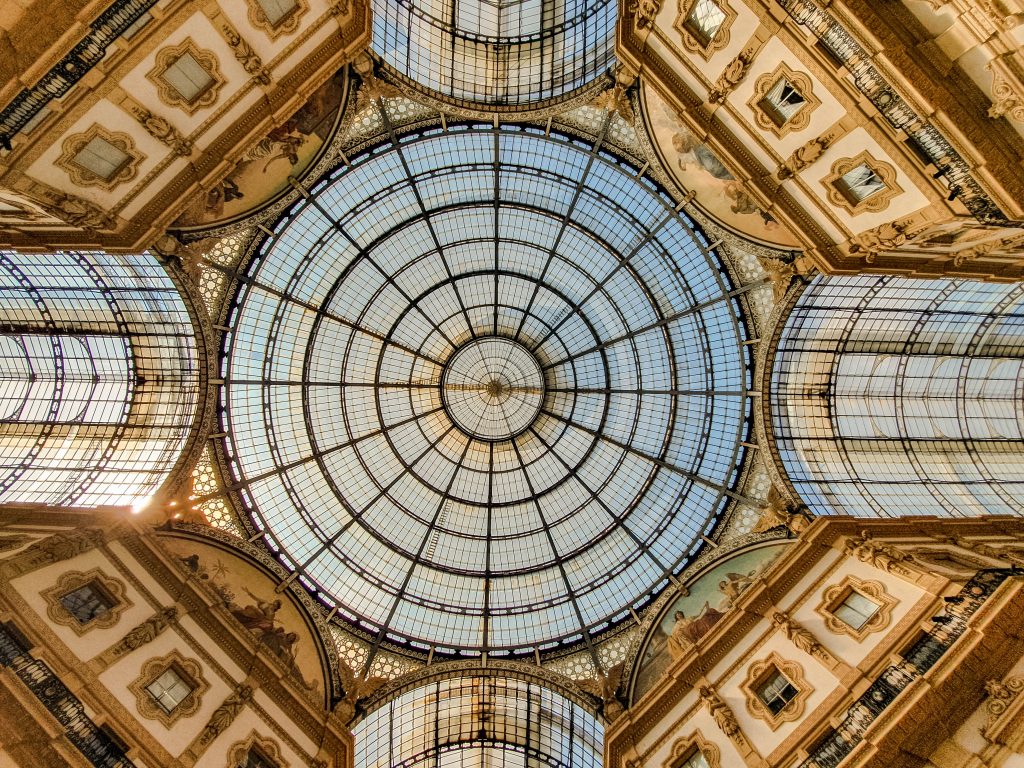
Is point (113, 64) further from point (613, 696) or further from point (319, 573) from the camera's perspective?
point (613, 696)

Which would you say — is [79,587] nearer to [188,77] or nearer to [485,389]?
[188,77]

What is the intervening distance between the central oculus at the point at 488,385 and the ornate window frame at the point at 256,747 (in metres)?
13.6

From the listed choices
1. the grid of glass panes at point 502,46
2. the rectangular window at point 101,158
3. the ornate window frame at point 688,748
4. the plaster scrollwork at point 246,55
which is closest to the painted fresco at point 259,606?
the rectangular window at point 101,158

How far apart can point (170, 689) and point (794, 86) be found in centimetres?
2314

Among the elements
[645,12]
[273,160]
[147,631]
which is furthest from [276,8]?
[147,631]

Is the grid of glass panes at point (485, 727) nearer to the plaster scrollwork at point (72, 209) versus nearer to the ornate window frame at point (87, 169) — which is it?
the plaster scrollwork at point (72, 209)

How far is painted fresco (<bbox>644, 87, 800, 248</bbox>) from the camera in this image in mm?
19172

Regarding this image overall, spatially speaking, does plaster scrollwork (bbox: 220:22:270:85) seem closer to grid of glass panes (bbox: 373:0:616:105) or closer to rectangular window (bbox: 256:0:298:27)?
rectangular window (bbox: 256:0:298:27)

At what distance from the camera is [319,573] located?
2422 centimetres

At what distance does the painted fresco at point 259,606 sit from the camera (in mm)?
21047

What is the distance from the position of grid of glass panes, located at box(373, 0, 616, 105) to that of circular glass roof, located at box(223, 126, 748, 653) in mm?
1791

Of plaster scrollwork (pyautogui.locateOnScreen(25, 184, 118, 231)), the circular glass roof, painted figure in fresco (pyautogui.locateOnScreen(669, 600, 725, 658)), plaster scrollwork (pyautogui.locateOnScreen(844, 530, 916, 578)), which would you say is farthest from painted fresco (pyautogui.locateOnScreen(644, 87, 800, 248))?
plaster scrollwork (pyautogui.locateOnScreen(25, 184, 118, 231))

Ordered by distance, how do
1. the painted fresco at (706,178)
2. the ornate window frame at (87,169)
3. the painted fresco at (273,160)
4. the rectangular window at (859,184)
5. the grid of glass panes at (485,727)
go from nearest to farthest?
the ornate window frame at (87,169) → the rectangular window at (859,184) → the painted fresco at (273,160) → the painted fresco at (706,178) → the grid of glass panes at (485,727)

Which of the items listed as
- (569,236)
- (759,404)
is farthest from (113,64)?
(759,404)
